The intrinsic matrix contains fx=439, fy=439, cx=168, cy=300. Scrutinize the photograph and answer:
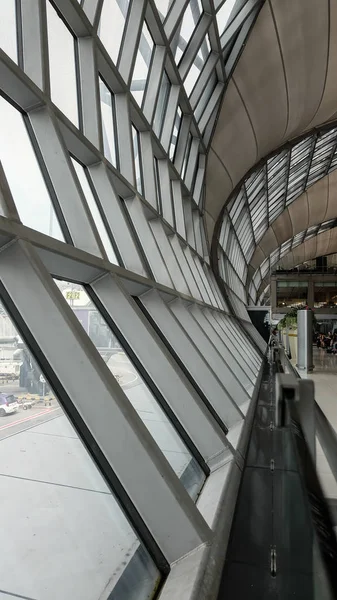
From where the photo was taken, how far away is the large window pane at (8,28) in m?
4.19

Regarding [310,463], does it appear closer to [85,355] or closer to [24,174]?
[85,355]

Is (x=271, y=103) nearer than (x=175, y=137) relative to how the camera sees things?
No

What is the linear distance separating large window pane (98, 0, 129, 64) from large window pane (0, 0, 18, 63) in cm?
313

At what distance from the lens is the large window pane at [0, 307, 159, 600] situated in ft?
7.01

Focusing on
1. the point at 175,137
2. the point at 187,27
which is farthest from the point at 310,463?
the point at 175,137

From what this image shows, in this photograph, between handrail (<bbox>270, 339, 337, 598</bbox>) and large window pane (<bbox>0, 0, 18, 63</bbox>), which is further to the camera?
large window pane (<bbox>0, 0, 18, 63</bbox>)

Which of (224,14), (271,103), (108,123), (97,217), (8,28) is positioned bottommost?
(97,217)

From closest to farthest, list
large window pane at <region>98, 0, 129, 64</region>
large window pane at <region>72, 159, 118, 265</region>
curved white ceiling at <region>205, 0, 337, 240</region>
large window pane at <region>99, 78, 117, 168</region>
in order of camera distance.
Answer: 1. large window pane at <region>72, 159, 118, 265</region>
2. large window pane at <region>98, 0, 129, 64</region>
3. large window pane at <region>99, 78, 117, 168</region>
4. curved white ceiling at <region>205, 0, 337, 240</region>

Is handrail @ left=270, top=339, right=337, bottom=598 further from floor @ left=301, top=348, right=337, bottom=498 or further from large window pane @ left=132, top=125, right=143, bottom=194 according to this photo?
large window pane @ left=132, top=125, right=143, bottom=194

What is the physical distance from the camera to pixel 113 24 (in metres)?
7.42

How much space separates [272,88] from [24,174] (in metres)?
16.1

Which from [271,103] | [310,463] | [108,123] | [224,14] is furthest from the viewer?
[271,103]

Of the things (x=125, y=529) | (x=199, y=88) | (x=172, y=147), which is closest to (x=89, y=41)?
(x=125, y=529)

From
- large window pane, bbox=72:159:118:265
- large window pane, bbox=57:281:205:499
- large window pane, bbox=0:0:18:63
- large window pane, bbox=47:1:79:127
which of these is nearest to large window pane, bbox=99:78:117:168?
large window pane, bbox=47:1:79:127
